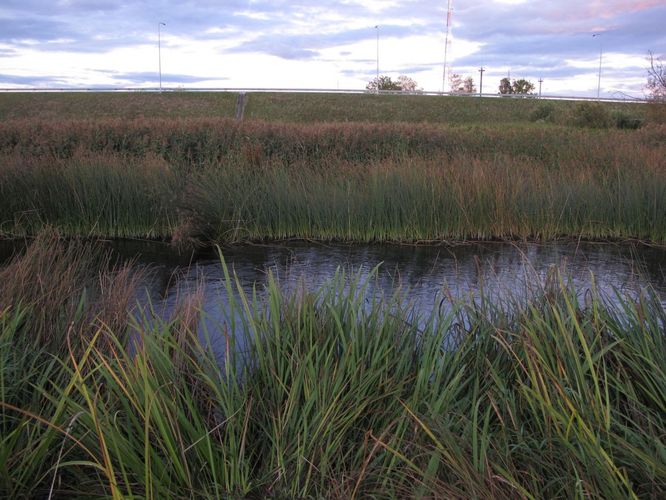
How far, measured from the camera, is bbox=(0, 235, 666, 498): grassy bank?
7.96 feet

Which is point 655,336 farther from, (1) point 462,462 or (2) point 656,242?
(2) point 656,242

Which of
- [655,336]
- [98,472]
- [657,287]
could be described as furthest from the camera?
[657,287]

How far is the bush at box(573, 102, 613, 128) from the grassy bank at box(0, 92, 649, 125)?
2362 mm

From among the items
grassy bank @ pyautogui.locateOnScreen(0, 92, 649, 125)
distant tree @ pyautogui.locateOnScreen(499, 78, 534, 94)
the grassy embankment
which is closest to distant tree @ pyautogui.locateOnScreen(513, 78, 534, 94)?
distant tree @ pyautogui.locateOnScreen(499, 78, 534, 94)

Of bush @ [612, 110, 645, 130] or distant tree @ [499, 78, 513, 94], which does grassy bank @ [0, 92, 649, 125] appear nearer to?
bush @ [612, 110, 645, 130]

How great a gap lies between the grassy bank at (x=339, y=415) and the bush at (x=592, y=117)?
1268 inches

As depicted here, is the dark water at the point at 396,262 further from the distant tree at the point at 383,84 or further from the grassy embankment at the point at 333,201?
the distant tree at the point at 383,84

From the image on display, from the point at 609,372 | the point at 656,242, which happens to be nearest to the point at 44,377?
the point at 609,372

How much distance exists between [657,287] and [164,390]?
6.11 meters

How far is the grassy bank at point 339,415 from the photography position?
7.96ft

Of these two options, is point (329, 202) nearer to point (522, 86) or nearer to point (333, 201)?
point (333, 201)

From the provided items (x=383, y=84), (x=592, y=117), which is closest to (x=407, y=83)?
(x=383, y=84)

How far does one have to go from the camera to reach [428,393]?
3.07 meters

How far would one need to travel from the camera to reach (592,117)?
109ft
